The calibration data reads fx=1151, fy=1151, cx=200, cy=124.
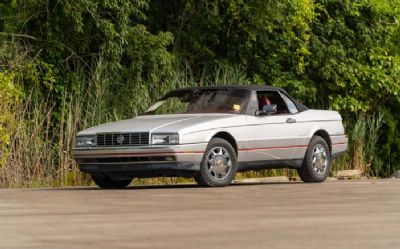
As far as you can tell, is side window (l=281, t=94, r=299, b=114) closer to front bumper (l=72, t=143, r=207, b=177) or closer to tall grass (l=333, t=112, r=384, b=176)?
front bumper (l=72, t=143, r=207, b=177)

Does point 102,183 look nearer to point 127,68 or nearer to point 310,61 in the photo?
point 127,68

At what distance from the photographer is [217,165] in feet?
54.1

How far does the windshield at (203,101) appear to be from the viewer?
1752 centimetres

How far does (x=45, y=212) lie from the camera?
37.4 ft

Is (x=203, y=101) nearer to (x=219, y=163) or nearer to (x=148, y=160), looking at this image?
(x=219, y=163)

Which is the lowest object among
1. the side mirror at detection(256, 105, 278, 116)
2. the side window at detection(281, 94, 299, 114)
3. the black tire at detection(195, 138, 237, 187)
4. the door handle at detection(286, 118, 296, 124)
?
the black tire at detection(195, 138, 237, 187)

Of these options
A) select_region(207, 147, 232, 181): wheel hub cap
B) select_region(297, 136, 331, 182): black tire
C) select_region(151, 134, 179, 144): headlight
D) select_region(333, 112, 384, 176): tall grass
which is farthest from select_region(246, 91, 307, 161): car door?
select_region(333, 112, 384, 176): tall grass

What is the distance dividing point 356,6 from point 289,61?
209cm

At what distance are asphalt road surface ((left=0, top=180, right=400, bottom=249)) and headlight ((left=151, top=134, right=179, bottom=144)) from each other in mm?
779

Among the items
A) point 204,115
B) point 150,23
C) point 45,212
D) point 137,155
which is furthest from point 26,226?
point 150,23

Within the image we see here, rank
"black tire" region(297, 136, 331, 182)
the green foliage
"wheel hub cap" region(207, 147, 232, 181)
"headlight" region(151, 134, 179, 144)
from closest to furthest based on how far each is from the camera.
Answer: "headlight" region(151, 134, 179, 144), "wheel hub cap" region(207, 147, 232, 181), the green foliage, "black tire" region(297, 136, 331, 182)

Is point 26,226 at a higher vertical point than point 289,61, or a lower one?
lower

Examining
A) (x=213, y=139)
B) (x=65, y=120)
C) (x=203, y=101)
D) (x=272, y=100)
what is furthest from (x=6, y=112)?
(x=272, y=100)

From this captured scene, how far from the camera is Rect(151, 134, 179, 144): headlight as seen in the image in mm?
15969
